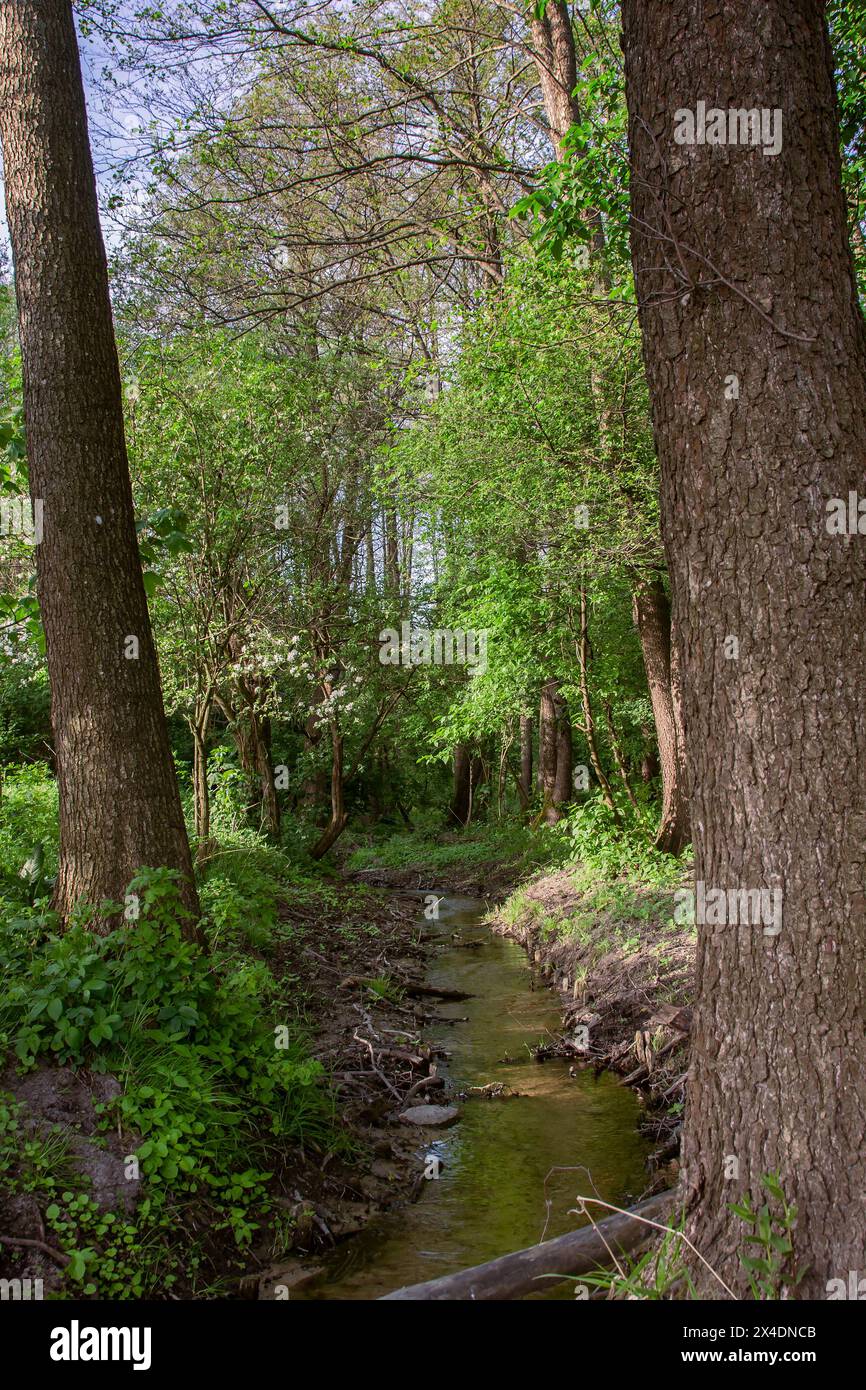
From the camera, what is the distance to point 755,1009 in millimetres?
3111

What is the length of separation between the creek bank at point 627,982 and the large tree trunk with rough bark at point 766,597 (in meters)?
2.53

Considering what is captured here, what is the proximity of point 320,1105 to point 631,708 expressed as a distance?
12.1m

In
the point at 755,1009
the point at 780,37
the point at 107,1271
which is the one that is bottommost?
the point at 107,1271

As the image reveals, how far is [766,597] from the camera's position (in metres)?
3.15

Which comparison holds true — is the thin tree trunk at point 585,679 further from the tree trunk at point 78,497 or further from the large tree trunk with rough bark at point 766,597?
the large tree trunk with rough bark at point 766,597

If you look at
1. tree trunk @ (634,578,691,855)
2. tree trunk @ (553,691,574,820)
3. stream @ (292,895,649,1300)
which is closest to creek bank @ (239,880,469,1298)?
stream @ (292,895,649,1300)

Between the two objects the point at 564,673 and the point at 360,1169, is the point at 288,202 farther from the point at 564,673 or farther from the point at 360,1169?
the point at 360,1169

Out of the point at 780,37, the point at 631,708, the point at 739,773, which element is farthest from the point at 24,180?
the point at 631,708

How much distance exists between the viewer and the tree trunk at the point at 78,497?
200 inches

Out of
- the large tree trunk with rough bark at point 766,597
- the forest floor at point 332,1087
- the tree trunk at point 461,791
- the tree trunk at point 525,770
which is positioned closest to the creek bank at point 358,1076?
the forest floor at point 332,1087

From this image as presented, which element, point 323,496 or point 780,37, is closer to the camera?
point 780,37

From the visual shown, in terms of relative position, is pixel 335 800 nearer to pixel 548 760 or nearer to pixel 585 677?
pixel 548 760
